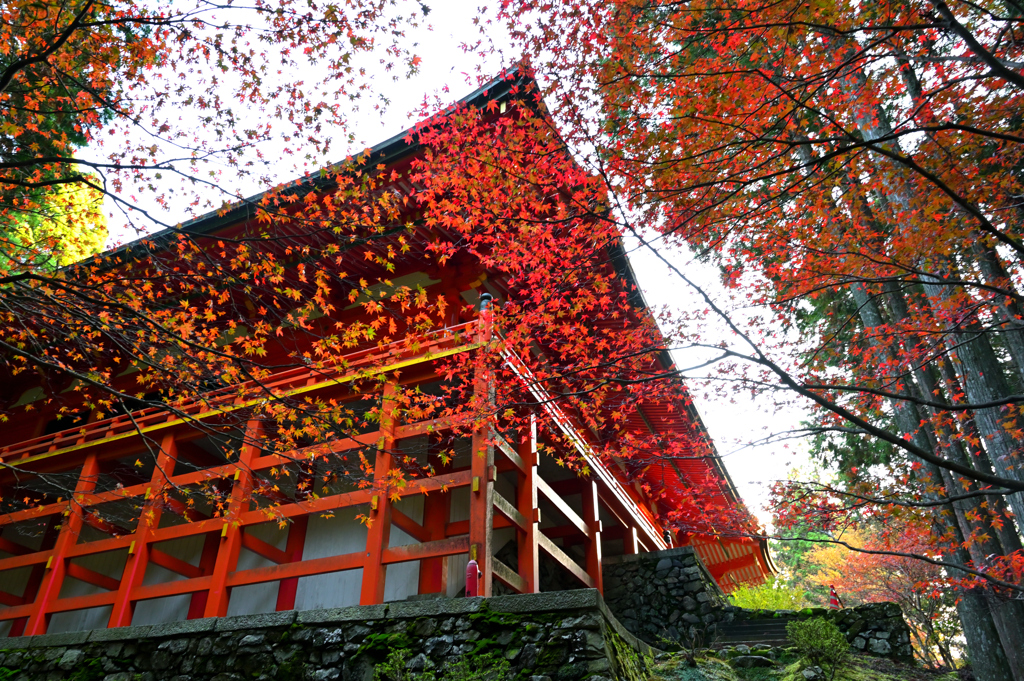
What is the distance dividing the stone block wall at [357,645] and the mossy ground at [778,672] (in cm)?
38

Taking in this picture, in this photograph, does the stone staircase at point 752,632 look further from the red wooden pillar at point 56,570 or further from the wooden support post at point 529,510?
the red wooden pillar at point 56,570

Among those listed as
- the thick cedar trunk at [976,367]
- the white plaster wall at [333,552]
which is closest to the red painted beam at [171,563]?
the white plaster wall at [333,552]

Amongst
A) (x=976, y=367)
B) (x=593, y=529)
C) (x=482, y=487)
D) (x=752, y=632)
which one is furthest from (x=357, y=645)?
(x=976, y=367)

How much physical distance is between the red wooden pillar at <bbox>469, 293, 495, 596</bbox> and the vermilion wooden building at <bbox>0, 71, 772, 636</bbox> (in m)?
0.02

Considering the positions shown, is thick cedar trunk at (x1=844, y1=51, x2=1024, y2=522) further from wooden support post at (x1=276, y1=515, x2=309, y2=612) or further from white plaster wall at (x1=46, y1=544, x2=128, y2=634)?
white plaster wall at (x1=46, y1=544, x2=128, y2=634)

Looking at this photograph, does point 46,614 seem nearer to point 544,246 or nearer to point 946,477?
point 544,246

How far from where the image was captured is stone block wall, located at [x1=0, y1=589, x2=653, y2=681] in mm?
5574

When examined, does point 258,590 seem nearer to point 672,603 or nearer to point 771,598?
point 672,603

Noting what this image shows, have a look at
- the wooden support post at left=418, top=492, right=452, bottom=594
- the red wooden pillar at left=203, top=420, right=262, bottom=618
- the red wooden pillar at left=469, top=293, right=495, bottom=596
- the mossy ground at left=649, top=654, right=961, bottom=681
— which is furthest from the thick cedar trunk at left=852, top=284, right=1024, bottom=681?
the red wooden pillar at left=203, top=420, right=262, bottom=618

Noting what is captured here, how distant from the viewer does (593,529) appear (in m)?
9.77

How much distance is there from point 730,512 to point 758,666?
642 cm

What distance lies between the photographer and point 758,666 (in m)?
7.57

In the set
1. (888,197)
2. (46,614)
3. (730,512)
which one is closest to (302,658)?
(46,614)

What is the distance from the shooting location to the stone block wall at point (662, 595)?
403 inches
